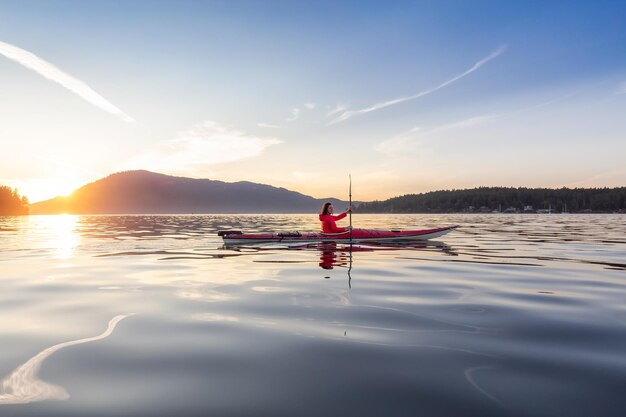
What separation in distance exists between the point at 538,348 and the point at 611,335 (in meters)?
Result: 1.45

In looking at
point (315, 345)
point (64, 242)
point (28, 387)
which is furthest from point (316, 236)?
point (28, 387)

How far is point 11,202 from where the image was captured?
173m

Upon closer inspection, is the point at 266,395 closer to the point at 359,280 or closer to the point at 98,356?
the point at 98,356

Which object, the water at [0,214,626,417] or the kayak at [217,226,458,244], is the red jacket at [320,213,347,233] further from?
the water at [0,214,626,417]

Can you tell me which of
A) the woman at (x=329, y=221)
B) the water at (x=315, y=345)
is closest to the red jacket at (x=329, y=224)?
the woman at (x=329, y=221)

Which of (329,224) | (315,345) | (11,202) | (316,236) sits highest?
(11,202)

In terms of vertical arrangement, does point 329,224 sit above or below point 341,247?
above

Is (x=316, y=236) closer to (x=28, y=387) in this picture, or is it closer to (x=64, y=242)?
(x=64, y=242)

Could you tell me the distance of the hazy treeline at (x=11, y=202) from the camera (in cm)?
16800

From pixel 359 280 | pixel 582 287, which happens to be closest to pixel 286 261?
pixel 359 280

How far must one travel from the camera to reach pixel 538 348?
555 cm

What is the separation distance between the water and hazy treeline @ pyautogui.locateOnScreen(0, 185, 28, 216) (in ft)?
637

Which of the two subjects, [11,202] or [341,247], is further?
[11,202]

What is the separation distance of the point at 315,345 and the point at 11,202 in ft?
682
